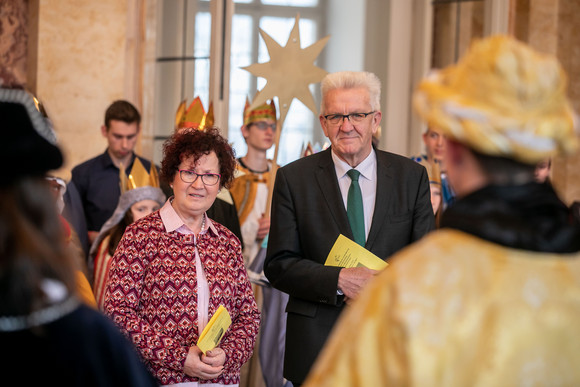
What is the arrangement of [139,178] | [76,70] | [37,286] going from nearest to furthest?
1. [37,286]
2. [139,178]
3. [76,70]

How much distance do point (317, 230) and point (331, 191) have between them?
174mm

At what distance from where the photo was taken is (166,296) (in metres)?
3.24

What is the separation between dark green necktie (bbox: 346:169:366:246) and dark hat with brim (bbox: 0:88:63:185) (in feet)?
6.07

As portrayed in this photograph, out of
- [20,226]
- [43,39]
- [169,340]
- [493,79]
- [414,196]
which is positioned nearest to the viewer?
[20,226]

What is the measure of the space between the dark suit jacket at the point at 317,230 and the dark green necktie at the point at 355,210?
4cm

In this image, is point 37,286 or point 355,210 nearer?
point 37,286

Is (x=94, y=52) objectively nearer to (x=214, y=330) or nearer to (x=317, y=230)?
(x=317, y=230)

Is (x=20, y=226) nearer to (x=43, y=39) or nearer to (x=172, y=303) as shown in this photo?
(x=172, y=303)

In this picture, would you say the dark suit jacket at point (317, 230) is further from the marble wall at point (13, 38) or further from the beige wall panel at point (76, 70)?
the marble wall at point (13, 38)

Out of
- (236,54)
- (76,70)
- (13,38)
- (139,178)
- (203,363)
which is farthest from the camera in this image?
(236,54)

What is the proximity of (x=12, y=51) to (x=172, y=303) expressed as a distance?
4.64m

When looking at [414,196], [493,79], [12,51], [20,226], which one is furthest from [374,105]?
[12,51]

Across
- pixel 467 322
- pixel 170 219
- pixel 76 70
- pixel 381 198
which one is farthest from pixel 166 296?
pixel 76 70

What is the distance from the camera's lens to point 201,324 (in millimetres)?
3275
